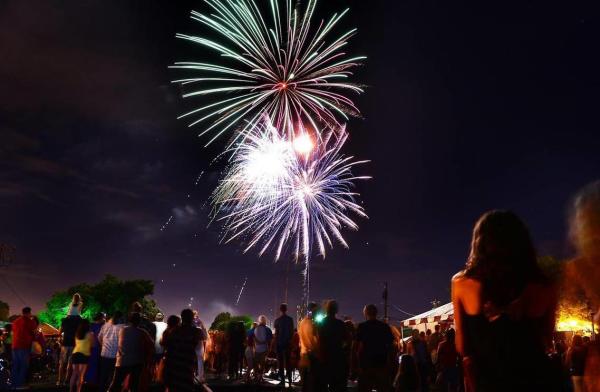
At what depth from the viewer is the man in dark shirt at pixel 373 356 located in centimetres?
912

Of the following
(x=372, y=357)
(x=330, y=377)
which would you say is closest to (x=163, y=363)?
(x=330, y=377)

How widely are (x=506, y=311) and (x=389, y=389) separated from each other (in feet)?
23.5

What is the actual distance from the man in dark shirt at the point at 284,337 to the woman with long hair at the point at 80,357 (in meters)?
4.86

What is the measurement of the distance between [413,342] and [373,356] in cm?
476

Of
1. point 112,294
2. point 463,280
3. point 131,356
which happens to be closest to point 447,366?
point 131,356

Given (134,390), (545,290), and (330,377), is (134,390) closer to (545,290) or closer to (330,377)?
(330,377)

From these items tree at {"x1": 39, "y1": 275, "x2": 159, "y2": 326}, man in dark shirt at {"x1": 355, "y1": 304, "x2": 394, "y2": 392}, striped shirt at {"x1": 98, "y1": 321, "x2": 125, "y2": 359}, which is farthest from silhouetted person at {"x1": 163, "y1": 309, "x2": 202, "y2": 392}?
tree at {"x1": 39, "y1": 275, "x2": 159, "y2": 326}

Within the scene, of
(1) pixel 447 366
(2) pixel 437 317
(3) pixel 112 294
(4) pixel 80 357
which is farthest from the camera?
(3) pixel 112 294

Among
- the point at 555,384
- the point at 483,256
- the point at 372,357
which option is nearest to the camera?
the point at 555,384

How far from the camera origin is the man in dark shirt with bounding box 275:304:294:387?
47.0 ft

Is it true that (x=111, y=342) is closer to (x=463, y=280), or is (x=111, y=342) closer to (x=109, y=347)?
(x=109, y=347)

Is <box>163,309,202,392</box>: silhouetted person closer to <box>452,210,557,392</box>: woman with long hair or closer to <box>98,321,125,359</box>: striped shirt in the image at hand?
<box>98,321,125,359</box>: striped shirt

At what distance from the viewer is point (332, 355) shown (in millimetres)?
9367

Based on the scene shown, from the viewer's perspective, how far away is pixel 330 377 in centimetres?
930
